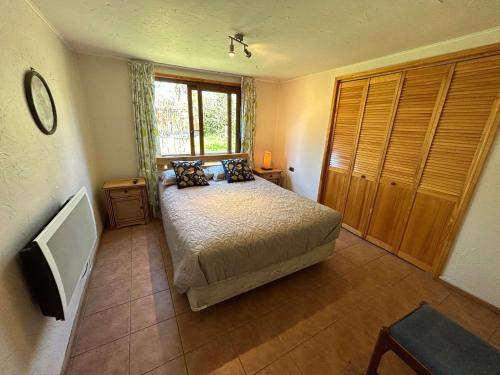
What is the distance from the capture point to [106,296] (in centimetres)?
179

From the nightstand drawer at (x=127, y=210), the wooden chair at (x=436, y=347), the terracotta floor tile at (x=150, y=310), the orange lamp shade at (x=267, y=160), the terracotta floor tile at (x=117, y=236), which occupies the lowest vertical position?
the terracotta floor tile at (x=150, y=310)

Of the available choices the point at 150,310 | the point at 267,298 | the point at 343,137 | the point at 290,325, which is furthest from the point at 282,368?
the point at 343,137

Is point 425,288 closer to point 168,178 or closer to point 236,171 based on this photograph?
point 236,171

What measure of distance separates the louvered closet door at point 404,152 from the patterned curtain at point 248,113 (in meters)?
2.22

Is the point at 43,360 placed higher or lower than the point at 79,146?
lower

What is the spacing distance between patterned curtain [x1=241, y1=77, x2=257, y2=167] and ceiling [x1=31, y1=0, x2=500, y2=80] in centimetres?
110

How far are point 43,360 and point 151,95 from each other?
2.86m

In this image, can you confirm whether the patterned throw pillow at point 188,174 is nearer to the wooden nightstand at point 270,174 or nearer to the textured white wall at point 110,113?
the textured white wall at point 110,113

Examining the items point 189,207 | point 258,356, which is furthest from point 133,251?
point 258,356

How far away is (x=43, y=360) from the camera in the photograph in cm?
105

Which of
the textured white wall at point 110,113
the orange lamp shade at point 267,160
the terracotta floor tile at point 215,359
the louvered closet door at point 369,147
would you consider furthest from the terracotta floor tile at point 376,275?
the textured white wall at point 110,113

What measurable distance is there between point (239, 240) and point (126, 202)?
2.05 metres

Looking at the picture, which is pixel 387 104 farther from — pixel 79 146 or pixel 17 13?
pixel 79 146

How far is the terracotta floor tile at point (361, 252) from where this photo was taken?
94.3 inches
